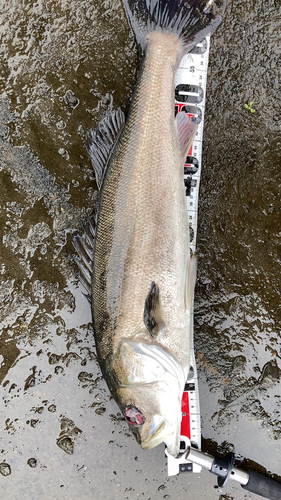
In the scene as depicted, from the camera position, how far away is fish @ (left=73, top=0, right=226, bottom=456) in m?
2.08

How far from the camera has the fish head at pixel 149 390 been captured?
2.06 meters

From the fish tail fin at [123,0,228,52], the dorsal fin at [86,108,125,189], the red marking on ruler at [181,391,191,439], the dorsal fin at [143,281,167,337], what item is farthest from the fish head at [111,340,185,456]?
the fish tail fin at [123,0,228,52]

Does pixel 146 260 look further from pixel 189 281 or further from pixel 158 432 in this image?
pixel 158 432

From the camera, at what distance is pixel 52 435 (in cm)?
279

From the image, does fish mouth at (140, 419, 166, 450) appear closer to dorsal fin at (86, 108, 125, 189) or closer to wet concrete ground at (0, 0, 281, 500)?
wet concrete ground at (0, 0, 281, 500)

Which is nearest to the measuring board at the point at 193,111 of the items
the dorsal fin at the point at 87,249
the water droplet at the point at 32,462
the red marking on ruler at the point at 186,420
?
the red marking on ruler at the point at 186,420

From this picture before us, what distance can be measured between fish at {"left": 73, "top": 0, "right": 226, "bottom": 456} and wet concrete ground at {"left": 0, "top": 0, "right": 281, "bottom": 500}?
50 cm

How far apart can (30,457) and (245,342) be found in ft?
6.61

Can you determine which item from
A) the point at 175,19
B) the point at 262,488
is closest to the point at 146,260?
the point at 175,19

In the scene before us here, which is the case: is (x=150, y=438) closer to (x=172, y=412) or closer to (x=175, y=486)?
(x=172, y=412)

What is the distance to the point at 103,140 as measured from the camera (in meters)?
2.40

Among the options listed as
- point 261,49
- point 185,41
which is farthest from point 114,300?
point 261,49

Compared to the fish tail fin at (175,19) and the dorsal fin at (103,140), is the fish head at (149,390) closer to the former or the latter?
the dorsal fin at (103,140)

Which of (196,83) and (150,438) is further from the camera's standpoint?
(196,83)
